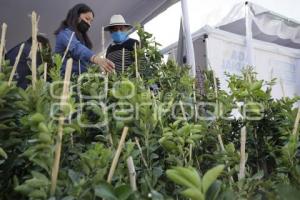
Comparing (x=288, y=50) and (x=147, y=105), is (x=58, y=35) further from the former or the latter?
(x=288, y=50)

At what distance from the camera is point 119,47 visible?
247 centimetres

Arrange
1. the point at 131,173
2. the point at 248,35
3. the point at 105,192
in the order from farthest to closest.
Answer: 1. the point at 248,35
2. the point at 131,173
3. the point at 105,192

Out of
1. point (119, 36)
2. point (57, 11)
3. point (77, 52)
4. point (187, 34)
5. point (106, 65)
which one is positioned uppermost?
point (57, 11)

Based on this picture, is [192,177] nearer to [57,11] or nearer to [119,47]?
[119,47]

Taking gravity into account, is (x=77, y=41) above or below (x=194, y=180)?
above

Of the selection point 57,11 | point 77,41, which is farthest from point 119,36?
point 57,11

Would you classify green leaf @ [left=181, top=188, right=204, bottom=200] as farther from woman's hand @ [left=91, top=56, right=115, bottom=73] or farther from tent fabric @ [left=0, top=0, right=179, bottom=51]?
tent fabric @ [left=0, top=0, right=179, bottom=51]

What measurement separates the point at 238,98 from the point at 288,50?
13.7 feet

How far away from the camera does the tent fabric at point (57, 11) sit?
176 inches

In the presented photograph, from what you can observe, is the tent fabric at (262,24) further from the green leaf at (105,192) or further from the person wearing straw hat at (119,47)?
the green leaf at (105,192)

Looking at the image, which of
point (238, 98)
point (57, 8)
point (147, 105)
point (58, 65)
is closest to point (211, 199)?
point (147, 105)

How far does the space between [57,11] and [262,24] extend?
8.07 ft

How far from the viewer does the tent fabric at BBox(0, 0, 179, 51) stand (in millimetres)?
4465

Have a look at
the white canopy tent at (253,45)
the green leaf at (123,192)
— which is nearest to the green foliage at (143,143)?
the green leaf at (123,192)
